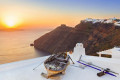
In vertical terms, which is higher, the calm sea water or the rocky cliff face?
the rocky cliff face

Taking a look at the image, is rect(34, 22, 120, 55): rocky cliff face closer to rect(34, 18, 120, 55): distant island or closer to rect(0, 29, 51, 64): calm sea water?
rect(34, 18, 120, 55): distant island

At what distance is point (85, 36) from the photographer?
3322 centimetres

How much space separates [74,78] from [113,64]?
1.20m

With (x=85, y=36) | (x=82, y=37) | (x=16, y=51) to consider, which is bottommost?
(x=16, y=51)

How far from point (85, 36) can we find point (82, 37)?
4.64ft

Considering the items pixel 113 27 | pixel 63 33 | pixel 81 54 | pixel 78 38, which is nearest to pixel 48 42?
pixel 63 33

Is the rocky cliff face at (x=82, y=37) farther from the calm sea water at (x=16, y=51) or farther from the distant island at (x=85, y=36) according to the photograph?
the calm sea water at (x=16, y=51)

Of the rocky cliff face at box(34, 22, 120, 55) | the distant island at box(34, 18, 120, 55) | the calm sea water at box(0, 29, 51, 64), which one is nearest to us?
the rocky cliff face at box(34, 22, 120, 55)

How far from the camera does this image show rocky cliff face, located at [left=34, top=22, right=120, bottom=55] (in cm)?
2363

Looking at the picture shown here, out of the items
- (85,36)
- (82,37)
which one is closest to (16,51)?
(82,37)

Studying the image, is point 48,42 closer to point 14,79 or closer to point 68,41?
point 68,41

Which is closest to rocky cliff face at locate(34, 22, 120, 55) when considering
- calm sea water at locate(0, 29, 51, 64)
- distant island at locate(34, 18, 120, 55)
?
distant island at locate(34, 18, 120, 55)

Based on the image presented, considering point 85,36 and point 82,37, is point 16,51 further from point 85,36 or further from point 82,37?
point 85,36

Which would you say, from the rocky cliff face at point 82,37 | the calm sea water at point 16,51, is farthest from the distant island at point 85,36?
the calm sea water at point 16,51
